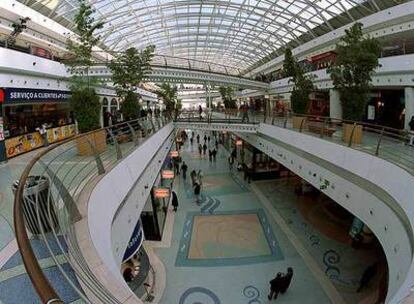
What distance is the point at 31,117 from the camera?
17875 mm

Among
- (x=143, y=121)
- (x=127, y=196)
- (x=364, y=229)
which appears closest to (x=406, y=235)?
(x=127, y=196)

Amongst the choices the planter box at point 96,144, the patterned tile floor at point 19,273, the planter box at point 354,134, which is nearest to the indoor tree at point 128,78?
the planter box at point 96,144

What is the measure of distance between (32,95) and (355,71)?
627 inches

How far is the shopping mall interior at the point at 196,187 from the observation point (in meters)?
4.55

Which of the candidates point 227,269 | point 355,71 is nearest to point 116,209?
point 227,269

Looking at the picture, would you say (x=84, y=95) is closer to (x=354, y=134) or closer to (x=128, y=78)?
(x=128, y=78)

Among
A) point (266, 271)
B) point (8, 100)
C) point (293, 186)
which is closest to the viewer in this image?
point (266, 271)

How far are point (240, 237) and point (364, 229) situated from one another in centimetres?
609

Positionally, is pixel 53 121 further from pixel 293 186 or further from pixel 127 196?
pixel 293 186

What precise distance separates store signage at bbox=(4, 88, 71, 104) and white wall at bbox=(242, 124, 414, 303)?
1395 centimetres

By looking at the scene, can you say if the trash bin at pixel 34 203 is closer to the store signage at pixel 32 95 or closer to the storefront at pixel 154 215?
the store signage at pixel 32 95

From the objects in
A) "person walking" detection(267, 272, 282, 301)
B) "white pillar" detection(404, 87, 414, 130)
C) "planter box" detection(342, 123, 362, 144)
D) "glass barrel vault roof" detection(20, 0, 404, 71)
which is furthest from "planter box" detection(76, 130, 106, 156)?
"glass barrel vault roof" detection(20, 0, 404, 71)

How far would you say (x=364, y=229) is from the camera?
16156 millimetres

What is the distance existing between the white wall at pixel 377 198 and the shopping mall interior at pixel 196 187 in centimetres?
6
